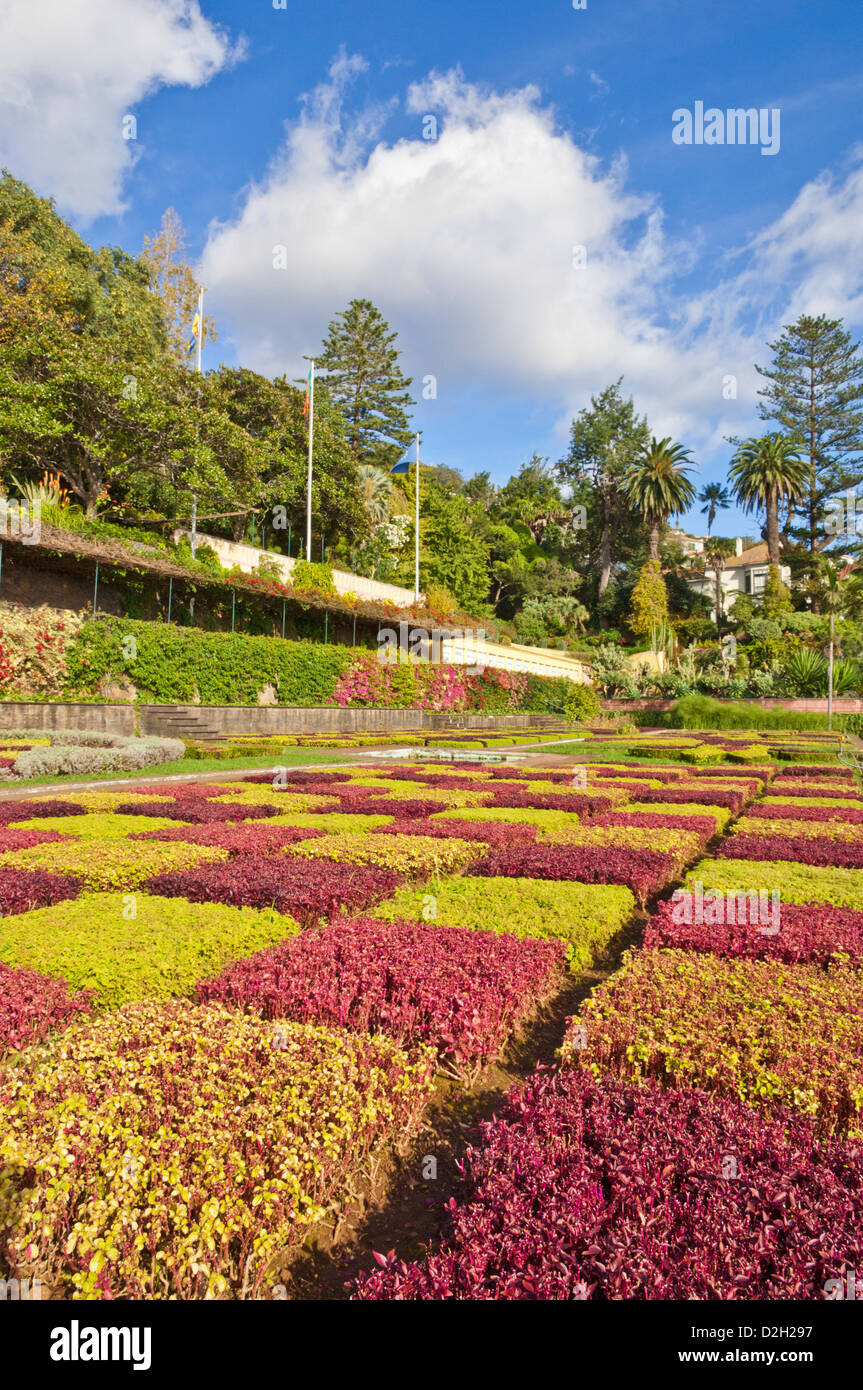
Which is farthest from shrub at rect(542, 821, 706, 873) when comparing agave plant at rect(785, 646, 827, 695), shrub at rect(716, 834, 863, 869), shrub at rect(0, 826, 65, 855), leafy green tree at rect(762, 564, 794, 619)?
leafy green tree at rect(762, 564, 794, 619)

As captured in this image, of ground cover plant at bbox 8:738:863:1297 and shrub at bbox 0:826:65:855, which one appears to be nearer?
ground cover plant at bbox 8:738:863:1297

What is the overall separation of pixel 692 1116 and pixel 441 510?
141ft

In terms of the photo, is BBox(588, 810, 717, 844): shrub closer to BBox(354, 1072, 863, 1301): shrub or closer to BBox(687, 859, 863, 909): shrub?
BBox(687, 859, 863, 909): shrub

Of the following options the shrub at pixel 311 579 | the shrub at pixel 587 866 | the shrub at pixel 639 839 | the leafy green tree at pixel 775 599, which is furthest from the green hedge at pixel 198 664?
the leafy green tree at pixel 775 599

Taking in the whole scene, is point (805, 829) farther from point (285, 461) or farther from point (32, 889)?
point (285, 461)

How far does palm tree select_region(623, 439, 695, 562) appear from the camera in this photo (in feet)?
173

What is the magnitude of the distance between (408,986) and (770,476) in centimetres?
5641

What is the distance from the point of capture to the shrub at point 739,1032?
231 cm

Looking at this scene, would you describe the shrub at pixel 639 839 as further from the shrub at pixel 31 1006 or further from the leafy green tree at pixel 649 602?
the leafy green tree at pixel 649 602

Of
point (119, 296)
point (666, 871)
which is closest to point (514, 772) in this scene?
point (666, 871)

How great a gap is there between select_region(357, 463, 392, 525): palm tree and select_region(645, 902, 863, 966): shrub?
113ft

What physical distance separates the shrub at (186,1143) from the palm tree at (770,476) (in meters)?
54.0

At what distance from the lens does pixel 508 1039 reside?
10.5ft

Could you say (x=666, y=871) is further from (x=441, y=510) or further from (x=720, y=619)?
(x=720, y=619)
